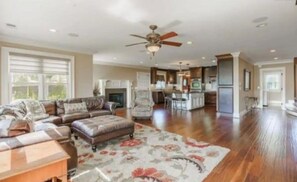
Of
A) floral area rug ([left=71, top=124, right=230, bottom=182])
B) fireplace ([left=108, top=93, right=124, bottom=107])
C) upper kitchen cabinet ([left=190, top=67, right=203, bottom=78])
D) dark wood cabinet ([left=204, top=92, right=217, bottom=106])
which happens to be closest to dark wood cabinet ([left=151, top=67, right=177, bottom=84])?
upper kitchen cabinet ([left=190, top=67, right=203, bottom=78])

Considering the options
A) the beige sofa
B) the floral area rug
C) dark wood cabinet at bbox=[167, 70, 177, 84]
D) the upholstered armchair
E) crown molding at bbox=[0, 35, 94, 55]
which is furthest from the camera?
dark wood cabinet at bbox=[167, 70, 177, 84]

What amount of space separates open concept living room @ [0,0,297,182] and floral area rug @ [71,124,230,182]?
17 millimetres

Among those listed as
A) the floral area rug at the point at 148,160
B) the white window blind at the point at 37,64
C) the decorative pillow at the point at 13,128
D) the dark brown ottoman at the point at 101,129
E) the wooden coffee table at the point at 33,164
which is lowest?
the floral area rug at the point at 148,160

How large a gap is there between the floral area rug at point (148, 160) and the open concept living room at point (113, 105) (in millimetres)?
17

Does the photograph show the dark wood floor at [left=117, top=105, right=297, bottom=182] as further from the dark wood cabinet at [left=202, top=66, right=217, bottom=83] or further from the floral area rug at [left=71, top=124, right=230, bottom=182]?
the dark wood cabinet at [left=202, top=66, right=217, bottom=83]

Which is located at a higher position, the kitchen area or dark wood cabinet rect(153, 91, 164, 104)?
the kitchen area

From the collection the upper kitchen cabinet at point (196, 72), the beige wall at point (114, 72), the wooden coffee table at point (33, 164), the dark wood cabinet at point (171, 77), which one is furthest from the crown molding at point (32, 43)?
the upper kitchen cabinet at point (196, 72)

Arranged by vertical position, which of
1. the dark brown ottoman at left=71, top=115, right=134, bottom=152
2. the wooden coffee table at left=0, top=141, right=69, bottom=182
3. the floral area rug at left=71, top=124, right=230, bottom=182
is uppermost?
the wooden coffee table at left=0, top=141, right=69, bottom=182

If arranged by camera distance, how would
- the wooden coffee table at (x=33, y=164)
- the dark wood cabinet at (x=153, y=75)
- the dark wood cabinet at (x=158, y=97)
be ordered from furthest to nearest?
1. the dark wood cabinet at (x=158, y=97)
2. the dark wood cabinet at (x=153, y=75)
3. the wooden coffee table at (x=33, y=164)

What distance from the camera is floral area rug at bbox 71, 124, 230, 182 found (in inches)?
90.4

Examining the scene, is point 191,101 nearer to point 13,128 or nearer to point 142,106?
point 142,106

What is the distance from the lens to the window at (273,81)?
8.91 m

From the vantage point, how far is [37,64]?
4859 mm

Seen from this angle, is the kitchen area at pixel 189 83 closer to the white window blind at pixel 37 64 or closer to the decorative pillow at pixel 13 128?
the white window blind at pixel 37 64
